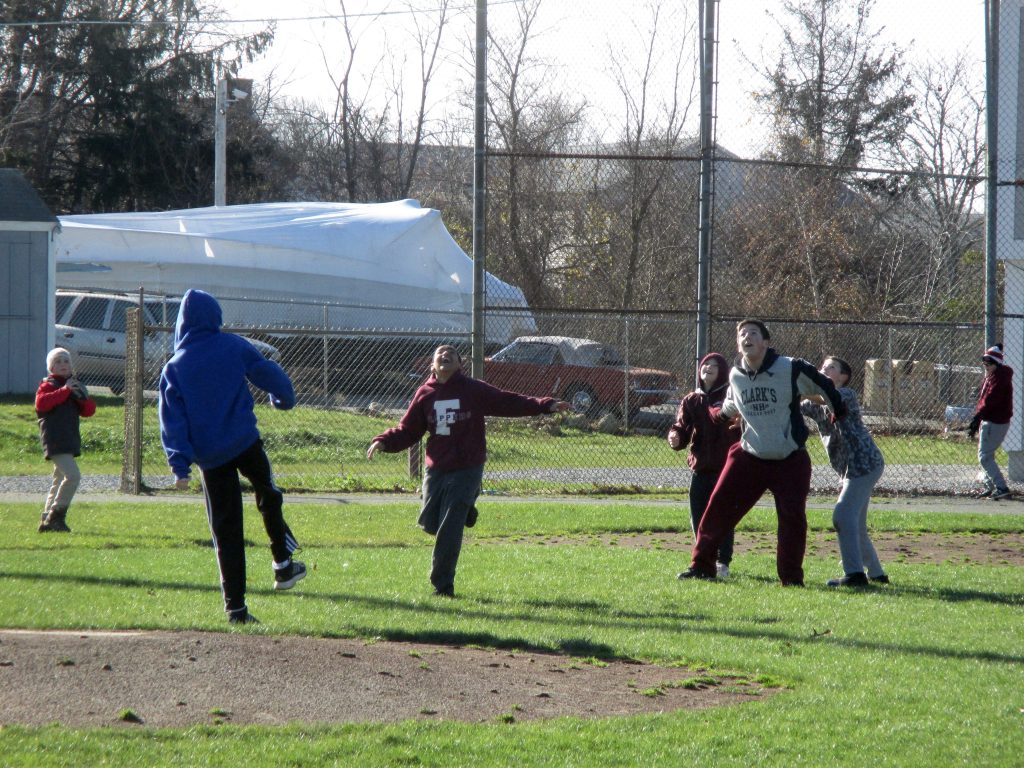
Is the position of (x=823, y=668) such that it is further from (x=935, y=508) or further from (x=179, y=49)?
(x=179, y=49)

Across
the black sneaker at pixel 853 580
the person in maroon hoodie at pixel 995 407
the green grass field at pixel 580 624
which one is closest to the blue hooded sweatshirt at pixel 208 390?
the green grass field at pixel 580 624

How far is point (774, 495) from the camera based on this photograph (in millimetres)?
7992

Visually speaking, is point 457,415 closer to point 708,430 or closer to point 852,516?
point 708,430

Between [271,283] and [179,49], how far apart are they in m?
15.4

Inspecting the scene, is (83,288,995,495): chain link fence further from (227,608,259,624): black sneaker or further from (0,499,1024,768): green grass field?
(227,608,259,624): black sneaker

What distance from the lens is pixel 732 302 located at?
53.6 ft

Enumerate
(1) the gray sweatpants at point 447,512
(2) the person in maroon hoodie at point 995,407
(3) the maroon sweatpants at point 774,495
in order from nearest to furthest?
(1) the gray sweatpants at point 447,512
(3) the maroon sweatpants at point 774,495
(2) the person in maroon hoodie at point 995,407

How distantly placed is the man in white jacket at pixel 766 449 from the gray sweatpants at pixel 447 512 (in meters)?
1.71

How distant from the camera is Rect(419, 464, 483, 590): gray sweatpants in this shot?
24.6 feet

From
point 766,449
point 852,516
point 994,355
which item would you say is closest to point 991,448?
point 994,355

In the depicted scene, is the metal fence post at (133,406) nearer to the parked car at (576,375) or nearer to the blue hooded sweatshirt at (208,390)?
the parked car at (576,375)

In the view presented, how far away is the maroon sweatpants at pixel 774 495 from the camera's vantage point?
8.02 m

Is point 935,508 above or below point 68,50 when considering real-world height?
below

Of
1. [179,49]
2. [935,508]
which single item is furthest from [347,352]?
[179,49]
